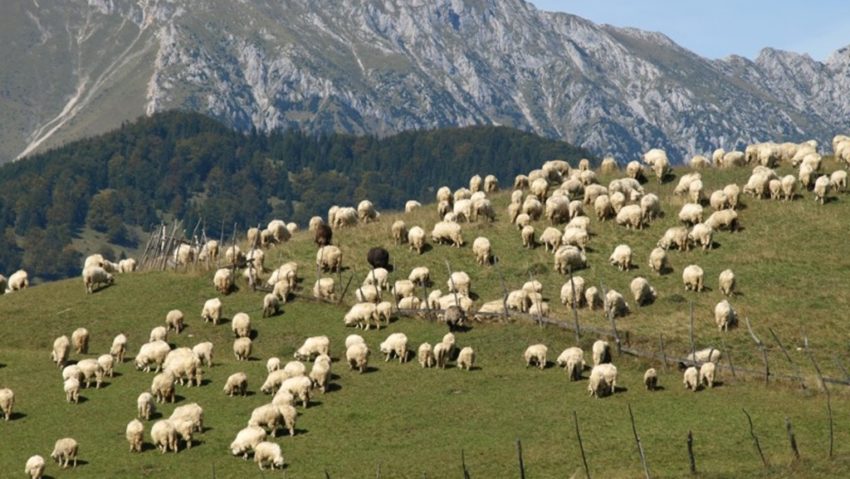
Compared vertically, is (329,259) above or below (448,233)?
below

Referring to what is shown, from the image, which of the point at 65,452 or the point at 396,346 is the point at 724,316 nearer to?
the point at 396,346

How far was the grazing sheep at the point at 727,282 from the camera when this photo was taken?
61.2 m

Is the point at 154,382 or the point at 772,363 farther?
the point at 772,363

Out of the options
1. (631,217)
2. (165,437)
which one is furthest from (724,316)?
(165,437)

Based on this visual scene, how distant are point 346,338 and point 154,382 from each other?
11.5m

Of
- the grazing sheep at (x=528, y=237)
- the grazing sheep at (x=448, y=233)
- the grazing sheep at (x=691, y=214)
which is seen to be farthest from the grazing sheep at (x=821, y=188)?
the grazing sheep at (x=448, y=233)

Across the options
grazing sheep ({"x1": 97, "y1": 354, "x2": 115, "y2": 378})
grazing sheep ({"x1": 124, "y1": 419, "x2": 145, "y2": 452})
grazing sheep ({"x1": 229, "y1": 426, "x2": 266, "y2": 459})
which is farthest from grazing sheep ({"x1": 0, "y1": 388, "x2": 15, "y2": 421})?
grazing sheep ({"x1": 229, "y1": 426, "x2": 266, "y2": 459})

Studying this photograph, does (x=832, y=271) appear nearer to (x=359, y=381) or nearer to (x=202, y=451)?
(x=359, y=381)

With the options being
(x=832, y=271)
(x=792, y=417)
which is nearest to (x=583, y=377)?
(x=792, y=417)

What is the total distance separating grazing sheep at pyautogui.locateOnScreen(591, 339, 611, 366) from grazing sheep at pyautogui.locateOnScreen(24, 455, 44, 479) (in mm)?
22540

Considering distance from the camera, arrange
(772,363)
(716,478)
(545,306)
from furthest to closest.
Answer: (545,306), (772,363), (716,478)

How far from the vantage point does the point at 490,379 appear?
51.2 m

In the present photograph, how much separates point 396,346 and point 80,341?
15257 mm

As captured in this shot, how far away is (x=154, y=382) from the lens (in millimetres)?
48219
